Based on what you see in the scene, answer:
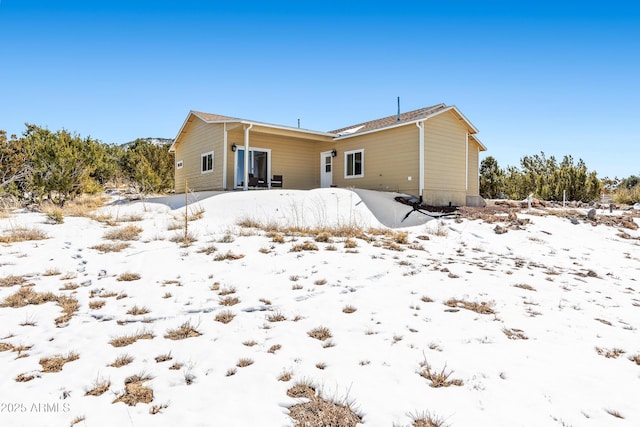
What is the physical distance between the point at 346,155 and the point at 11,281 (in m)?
13.8

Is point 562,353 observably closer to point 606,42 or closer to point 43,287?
point 43,287

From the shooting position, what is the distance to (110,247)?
21.8 ft

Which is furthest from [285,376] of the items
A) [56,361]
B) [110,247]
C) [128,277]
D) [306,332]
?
[110,247]

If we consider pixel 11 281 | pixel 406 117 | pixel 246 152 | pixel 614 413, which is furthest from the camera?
pixel 406 117

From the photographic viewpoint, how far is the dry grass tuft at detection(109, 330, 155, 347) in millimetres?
3154

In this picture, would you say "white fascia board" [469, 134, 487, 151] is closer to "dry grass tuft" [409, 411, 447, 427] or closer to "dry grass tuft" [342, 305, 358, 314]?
"dry grass tuft" [342, 305, 358, 314]

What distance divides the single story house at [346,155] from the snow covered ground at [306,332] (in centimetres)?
726

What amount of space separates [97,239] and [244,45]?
10.0 meters

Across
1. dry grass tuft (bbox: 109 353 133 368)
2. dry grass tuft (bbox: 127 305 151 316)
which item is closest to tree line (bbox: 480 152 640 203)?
dry grass tuft (bbox: 127 305 151 316)

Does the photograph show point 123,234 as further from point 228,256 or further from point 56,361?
point 56,361

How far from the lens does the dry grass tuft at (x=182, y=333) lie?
332 centimetres

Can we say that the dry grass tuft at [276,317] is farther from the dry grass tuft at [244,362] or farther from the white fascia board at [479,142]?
the white fascia board at [479,142]

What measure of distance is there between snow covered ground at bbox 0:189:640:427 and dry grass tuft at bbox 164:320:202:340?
0.03 meters

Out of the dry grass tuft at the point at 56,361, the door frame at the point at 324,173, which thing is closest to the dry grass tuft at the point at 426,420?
the dry grass tuft at the point at 56,361
